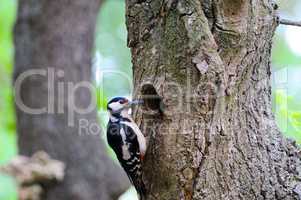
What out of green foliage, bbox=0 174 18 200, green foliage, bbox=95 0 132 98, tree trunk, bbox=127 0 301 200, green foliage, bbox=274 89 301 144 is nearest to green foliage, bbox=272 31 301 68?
green foliage, bbox=95 0 132 98

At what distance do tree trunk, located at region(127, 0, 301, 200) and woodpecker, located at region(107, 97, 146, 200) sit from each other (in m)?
0.06

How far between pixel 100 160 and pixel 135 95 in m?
1.50

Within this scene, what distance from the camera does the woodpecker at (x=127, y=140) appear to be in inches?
Result: 112

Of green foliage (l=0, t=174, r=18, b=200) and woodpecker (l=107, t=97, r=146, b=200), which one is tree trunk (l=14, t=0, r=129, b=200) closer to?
woodpecker (l=107, t=97, r=146, b=200)

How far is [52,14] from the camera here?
434 centimetres

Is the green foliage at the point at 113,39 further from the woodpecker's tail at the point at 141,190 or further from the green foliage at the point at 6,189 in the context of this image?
the woodpecker's tail at the point at 141,190

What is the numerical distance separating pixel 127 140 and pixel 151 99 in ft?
1.06

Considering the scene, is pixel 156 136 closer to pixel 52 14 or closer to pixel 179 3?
pixel 179 3

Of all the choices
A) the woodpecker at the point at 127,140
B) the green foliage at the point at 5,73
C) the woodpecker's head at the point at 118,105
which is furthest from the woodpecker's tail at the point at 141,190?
the green foliage at the point at 5,73

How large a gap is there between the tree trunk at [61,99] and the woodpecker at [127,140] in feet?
3.32

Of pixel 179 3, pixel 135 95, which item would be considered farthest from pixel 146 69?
pixel 179 3

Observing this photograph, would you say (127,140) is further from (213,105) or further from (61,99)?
(61,99)

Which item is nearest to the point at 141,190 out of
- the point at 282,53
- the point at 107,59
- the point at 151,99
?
the point at 151,99

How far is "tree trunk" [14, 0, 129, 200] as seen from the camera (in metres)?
4.24
